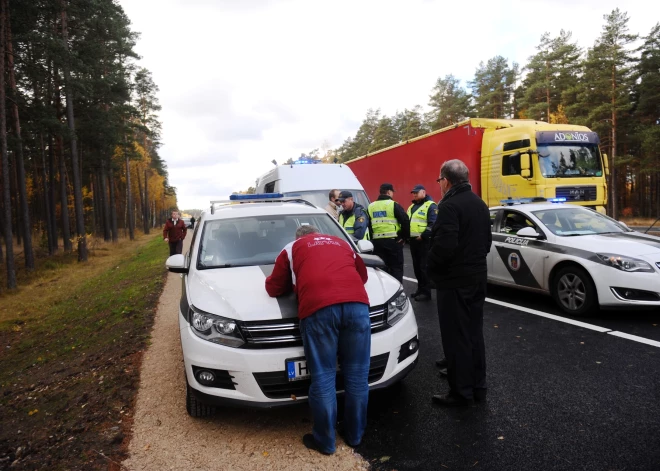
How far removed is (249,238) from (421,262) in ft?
12.3

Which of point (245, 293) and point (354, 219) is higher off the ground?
point (354, 219)

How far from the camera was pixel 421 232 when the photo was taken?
7570mm

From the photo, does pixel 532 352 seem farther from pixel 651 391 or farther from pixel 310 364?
pixel 310 364

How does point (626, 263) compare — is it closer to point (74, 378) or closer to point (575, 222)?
point (575, 222)

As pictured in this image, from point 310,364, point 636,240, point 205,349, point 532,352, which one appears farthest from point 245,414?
point 636,240

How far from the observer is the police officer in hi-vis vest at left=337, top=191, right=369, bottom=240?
7.14m

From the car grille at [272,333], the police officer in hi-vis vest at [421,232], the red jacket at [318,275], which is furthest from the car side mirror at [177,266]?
the police officer in hi-vis vest at [421,232]

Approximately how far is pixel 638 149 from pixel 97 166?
40833mm

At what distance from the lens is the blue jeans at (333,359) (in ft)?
9.83

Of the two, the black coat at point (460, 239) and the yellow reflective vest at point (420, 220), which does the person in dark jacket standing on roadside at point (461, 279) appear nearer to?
the black coat at point (460, 239)

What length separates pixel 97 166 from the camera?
28.7 m

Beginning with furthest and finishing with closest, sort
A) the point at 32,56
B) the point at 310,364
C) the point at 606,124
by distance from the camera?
the point at 606,124, the point at 32,56, the point at 310,364

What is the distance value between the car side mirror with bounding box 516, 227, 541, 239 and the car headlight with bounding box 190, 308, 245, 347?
4863mm

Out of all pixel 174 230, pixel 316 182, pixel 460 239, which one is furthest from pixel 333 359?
pixel 174 230
